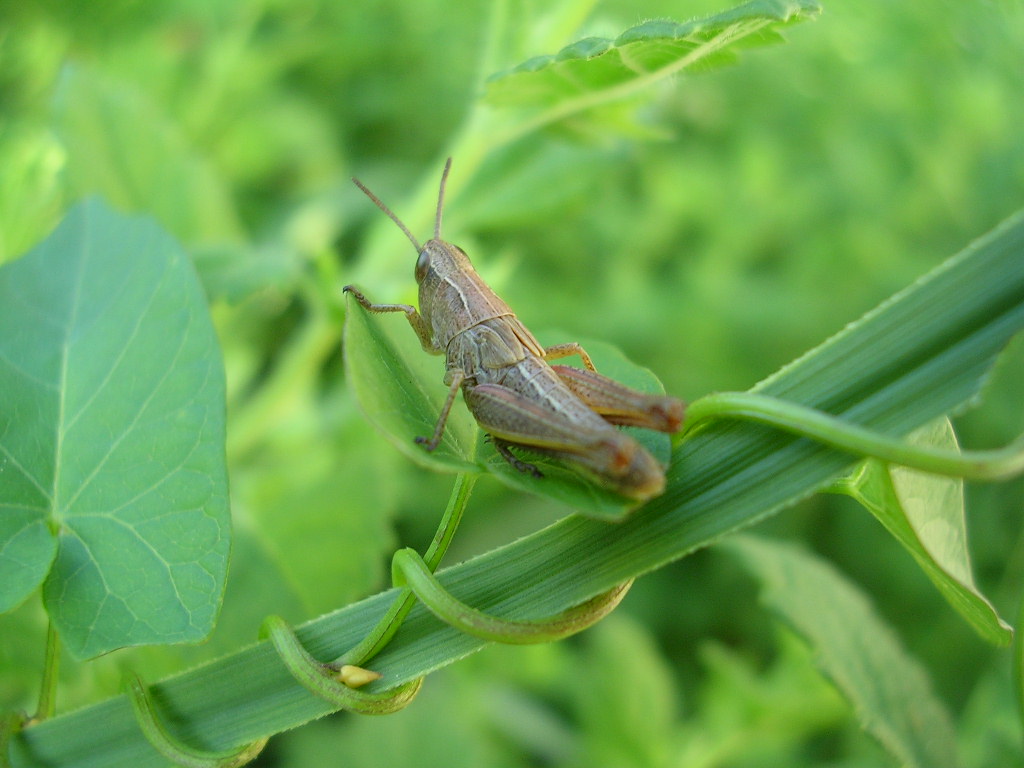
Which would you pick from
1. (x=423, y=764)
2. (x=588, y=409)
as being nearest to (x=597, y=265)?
(x=423, y=764)

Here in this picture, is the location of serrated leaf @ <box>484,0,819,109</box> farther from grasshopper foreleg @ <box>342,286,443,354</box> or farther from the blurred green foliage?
grasshopper foreleg @ <box>342,286,443,354</box>

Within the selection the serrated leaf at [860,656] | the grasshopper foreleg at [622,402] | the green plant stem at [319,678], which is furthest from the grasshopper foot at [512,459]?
the serrated leaf at [860,656]

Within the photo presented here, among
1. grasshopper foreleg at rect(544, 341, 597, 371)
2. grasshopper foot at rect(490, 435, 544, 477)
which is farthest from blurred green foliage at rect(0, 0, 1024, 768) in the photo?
grasshopper foot at rect(490, 435, 544, 477)

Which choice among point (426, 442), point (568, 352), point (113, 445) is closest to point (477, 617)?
point (426, 442)

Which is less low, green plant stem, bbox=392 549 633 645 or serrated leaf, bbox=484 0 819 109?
serrated leaf, bbox=484 0 819 109

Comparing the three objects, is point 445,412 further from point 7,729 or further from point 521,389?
point 7,729

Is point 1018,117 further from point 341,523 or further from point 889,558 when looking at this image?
point 341,523

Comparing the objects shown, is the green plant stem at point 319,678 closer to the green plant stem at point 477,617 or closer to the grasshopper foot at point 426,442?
the green plant stem at point 477,617
